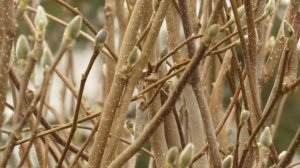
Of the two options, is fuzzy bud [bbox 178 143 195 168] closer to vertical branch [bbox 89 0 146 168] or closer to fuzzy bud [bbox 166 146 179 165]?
fuzzy bud [bbox 166 146 179 165]

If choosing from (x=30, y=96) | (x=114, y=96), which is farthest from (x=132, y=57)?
(x=30, y=96)

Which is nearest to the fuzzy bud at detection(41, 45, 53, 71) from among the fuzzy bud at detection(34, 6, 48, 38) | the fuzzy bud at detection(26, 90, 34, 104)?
the fuzzy bud at detection(34, 6, 48, 38)

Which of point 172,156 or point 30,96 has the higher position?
point 30,96

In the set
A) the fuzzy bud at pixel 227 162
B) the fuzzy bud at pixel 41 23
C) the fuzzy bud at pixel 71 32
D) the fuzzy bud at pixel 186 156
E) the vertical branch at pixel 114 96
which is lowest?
the fuzzy bud at pixel 227 162

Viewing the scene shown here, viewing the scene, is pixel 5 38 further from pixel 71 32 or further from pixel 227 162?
pixel 227 162

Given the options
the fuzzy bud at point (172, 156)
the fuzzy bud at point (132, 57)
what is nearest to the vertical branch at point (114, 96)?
the fuzzy bud at point (132, 57)

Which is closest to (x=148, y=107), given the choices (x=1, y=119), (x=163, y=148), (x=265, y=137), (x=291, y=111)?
(x=163, y=148)

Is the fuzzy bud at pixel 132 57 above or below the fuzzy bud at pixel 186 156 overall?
above

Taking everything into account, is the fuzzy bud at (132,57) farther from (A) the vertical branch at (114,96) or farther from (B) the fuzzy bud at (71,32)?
(B) the fuzzy bud at (71,32)

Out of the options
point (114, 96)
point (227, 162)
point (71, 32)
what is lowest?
point (227, 162)
